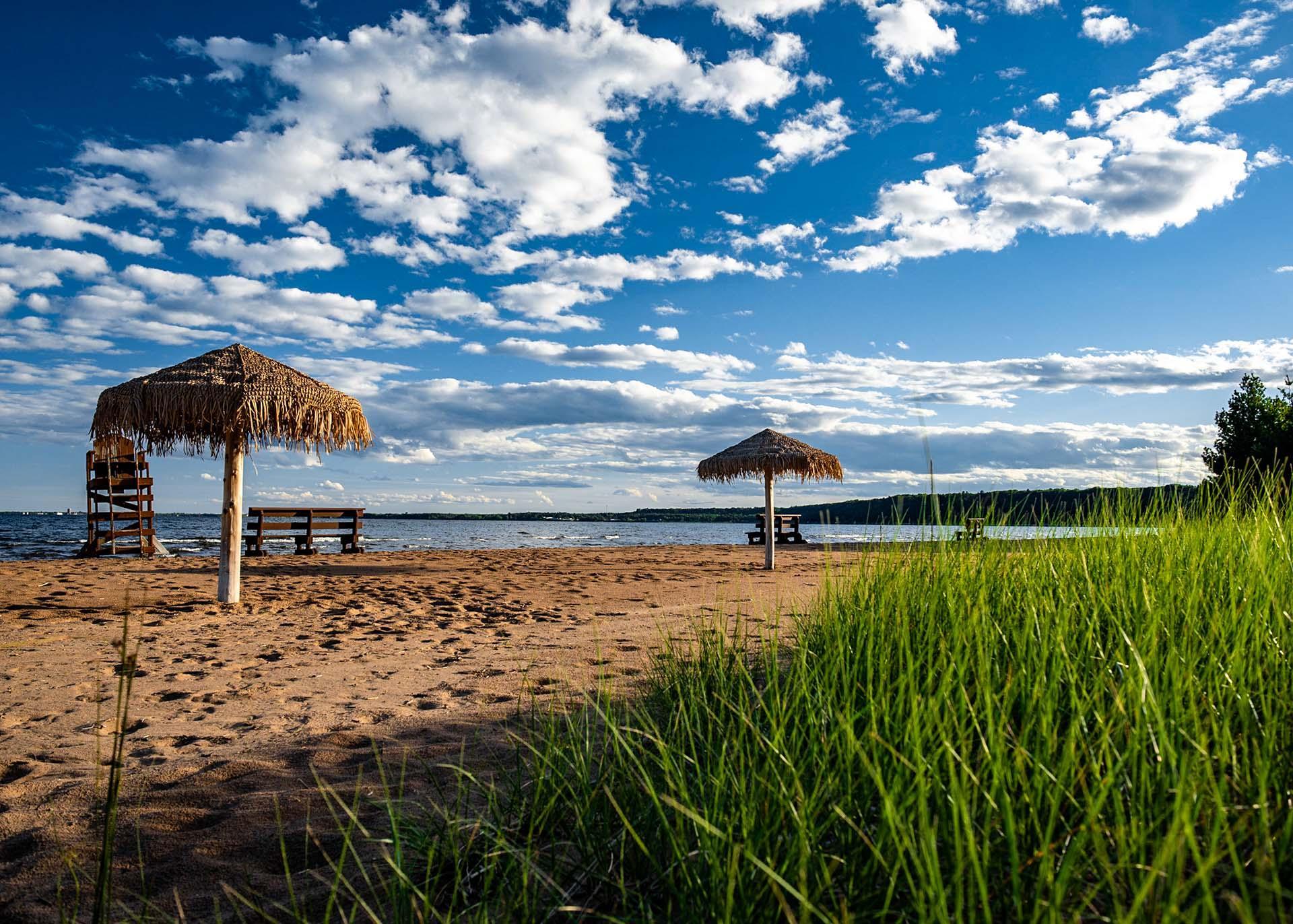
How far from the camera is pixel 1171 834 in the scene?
1188 millimetres

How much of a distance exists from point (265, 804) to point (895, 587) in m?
2.83

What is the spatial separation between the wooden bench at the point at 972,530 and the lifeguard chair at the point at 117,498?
744 inches

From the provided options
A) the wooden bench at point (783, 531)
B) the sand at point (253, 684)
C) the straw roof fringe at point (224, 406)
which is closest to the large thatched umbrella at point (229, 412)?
the straw roof fringe at point (224, 406)

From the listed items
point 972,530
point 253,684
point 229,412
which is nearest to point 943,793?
point 972,530

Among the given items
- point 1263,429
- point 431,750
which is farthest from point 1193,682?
point 1263,429

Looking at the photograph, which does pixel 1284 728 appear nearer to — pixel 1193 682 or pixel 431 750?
pixel 1193 682

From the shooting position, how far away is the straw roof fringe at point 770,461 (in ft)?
50.6

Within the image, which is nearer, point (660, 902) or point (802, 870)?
point (802, 870)

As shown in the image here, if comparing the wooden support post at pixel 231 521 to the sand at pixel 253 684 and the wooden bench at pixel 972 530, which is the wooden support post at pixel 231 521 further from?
the wooden bench at pixel 972 530

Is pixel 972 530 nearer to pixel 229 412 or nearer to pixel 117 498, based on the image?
pixel 229 412

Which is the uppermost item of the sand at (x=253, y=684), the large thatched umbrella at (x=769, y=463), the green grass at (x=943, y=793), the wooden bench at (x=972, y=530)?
the large thatched umbrella at (x=769, y=463)

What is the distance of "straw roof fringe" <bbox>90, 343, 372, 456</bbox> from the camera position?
29.0 ft

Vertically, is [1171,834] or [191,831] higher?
[1171,834]

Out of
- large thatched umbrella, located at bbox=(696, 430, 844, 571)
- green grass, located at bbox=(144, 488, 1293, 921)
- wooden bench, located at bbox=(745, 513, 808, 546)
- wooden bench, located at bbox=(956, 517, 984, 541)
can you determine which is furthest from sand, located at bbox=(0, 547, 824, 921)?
wooden bench, located at bbox=(745, 513, 808, 546)
